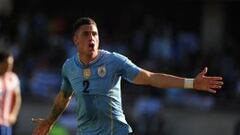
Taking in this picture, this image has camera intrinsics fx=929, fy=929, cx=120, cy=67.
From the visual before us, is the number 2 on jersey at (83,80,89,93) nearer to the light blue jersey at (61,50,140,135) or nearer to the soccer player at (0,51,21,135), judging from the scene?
the light blue jersey at (61,50,140,135)

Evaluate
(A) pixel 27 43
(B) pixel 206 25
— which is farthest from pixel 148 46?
(A) pixel 27 43

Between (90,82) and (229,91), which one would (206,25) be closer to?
(229,91)

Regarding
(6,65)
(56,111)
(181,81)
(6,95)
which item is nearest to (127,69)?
(181,81)

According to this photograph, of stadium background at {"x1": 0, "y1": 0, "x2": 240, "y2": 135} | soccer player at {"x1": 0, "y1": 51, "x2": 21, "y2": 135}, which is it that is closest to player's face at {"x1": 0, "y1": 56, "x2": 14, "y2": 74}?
soccer player at {"x1": 0, "y1": 51, "x2": 21, "y2": 135}

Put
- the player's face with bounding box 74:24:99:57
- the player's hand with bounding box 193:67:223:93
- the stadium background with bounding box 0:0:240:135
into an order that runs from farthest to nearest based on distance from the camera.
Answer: the stadium background with bounding box 0:0:240:135 < the player's face with bounding box 74:24:99:57 < the player's hand with bounding box 193:67:223:93

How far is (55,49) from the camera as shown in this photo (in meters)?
21.0

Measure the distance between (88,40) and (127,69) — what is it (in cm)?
44

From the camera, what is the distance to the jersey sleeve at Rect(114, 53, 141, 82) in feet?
26.6

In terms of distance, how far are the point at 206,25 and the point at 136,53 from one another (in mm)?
1953

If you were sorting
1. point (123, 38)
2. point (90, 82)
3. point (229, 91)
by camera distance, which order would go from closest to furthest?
point (90, 82), point (229, 91), point (123, 38)

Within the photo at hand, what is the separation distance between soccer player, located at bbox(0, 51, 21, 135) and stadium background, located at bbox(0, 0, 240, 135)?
467 centimetres

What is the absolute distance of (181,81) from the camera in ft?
26.0

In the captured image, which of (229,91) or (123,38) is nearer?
(229,91)

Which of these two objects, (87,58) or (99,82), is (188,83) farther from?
(87,58)
